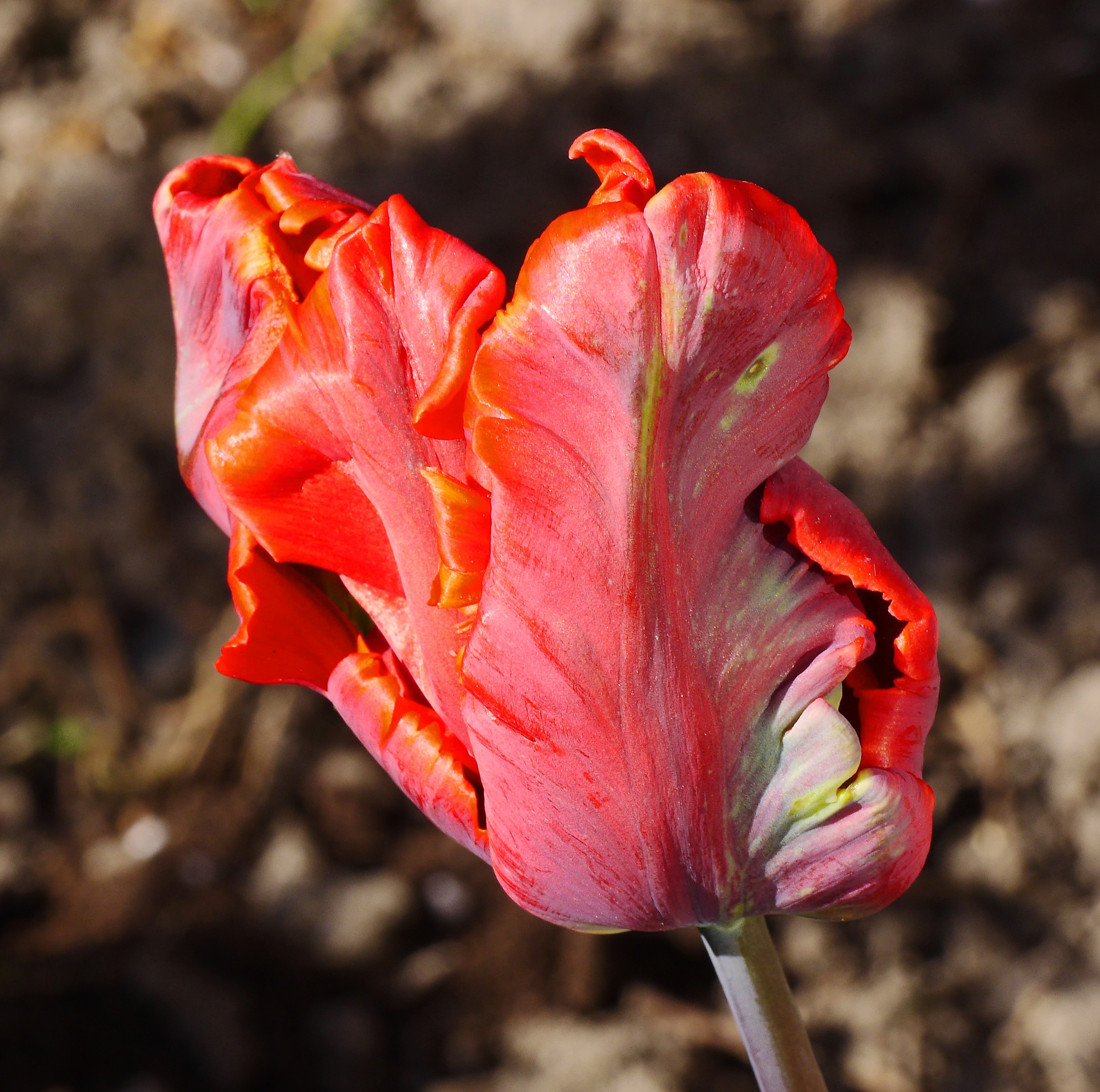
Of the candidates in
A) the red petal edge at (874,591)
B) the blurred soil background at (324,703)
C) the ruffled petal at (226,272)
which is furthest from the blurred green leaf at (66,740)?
the red petal edge at (874,591)

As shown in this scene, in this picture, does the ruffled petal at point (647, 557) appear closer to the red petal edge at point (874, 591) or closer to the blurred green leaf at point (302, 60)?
the red petal edge at point (874, 591)

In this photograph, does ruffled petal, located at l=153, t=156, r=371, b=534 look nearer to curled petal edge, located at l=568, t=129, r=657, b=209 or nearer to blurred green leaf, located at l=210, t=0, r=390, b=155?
curled petal edge, located at l=568, t=129, r=657, b=209

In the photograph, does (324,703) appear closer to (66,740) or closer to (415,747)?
(66,740)

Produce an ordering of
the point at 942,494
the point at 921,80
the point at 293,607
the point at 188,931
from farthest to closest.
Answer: the point at 921,80 < the point at 942,494 < the point at 188,931 < the point at 293,607

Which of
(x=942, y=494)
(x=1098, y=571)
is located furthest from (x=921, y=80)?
(x=1098, y=571)

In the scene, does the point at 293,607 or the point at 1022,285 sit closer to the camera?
the point at 293,607

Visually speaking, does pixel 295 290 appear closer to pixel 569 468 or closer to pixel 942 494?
pixel 569 468
